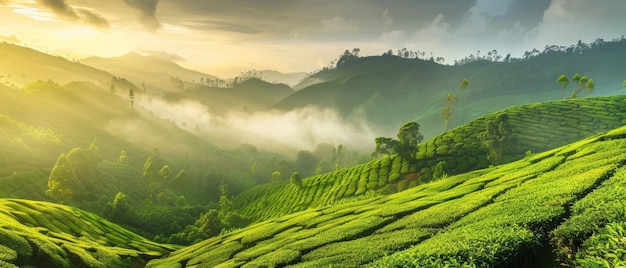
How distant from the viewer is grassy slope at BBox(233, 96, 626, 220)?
11544 cm

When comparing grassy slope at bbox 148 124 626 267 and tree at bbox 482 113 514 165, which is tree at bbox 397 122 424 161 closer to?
tree at bbox 482 113 514 165

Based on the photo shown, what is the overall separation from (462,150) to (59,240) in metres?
116

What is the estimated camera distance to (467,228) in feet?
87.7

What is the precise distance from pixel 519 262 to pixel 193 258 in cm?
4098

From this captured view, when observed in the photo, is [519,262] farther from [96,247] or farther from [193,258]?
[96,247]

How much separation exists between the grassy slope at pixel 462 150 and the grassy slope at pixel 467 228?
62465 millimetres

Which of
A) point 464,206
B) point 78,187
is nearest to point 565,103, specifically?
point 464,206

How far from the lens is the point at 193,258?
157ft

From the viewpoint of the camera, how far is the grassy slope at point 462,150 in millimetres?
115438

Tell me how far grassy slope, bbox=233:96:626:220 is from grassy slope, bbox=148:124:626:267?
205 ft

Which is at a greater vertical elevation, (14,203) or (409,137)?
(409,137)

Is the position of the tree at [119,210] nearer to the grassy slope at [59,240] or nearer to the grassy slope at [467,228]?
the grassy slope at [59,240]

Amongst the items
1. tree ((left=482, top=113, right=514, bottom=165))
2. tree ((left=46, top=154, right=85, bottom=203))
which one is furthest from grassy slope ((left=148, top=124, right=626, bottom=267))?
tree ((left=46, top=154, right=85, bottom=203))

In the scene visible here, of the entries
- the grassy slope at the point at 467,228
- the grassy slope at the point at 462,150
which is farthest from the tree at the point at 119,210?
the grassy slope at the point at 467,228
